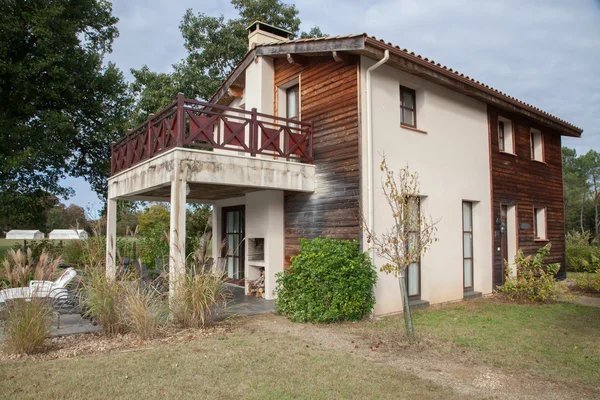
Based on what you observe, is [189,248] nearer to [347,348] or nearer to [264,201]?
[264,201]

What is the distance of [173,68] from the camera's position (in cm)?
2033

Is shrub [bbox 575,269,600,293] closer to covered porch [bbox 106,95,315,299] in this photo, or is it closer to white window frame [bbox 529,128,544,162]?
white window frame [bbox 529,128,544,162]

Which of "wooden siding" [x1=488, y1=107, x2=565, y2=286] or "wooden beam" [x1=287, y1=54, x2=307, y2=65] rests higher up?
"wooden beam" [x1=287, y1=54, x2=307, y2=65]

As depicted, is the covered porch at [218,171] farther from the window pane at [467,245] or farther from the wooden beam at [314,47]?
the window pane at [467,245]

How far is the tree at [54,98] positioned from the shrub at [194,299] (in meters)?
12.4

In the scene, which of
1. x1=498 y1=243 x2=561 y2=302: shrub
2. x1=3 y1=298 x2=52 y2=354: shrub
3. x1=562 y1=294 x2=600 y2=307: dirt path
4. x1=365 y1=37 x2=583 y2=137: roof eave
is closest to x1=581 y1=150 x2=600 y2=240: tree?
x1=365 y1=37 x2=583 y2=137: roof eave

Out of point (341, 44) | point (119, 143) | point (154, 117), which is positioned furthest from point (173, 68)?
point (341, 44)

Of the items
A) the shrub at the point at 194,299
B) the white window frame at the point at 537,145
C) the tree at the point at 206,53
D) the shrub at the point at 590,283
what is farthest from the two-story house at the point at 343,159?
the tree at the point at 206,53

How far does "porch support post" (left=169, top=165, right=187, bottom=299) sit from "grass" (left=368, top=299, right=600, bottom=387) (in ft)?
11.4

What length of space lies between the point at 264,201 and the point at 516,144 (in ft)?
25.8

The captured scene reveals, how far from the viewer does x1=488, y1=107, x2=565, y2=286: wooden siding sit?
38.4 ft

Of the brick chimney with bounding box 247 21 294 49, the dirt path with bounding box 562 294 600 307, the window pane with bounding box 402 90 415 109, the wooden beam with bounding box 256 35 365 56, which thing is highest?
the brick chimney with bounding box 247 21 294 49

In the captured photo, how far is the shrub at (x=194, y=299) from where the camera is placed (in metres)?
6.66

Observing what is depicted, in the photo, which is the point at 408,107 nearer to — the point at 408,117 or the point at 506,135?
the point at 408,117
